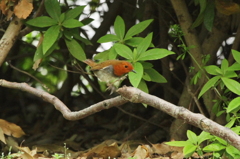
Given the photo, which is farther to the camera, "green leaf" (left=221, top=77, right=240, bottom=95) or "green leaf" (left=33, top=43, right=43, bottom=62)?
"green leaf" (left=33, top=43, right=43, bottom=62)

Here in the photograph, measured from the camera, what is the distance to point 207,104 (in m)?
3.53

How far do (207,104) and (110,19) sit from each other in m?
1.72

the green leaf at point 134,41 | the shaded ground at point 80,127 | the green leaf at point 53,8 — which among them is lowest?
the shaded ground at point 80,127

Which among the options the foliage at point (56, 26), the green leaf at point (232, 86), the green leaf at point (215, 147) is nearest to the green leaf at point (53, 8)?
the foliage at point (56, 26)

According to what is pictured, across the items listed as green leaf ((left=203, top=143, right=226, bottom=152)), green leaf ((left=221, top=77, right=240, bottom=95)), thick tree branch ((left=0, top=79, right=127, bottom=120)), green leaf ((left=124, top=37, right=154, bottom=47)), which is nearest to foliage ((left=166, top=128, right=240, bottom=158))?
green leaf ((left=203, top=143, right=226, bottom=152))

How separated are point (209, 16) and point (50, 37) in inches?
44.5

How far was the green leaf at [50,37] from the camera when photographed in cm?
303

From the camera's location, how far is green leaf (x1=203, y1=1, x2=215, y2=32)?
3148mm

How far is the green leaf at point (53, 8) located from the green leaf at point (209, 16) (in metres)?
1.06

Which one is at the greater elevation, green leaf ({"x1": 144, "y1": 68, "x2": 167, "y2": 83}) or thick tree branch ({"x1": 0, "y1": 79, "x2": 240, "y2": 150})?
thick tree branch ({"x1": 0, "y1": 79, "x2": 240, "y2": 150})

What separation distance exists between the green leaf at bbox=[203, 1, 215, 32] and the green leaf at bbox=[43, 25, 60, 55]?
1049 millimetres

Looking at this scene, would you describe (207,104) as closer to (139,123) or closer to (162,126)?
(162,126)

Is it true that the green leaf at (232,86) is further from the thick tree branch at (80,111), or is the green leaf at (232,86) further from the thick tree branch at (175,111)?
the thick tree branch at (80,111)

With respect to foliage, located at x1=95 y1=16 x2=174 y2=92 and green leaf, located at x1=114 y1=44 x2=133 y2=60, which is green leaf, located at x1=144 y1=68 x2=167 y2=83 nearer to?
foliage, located at x1=95 y1=16 x2=174 y2=92
